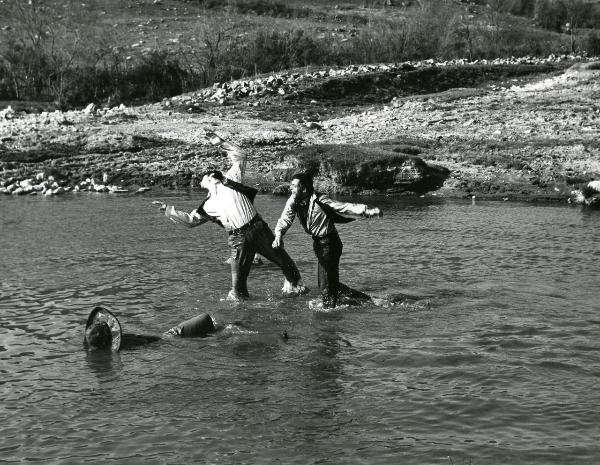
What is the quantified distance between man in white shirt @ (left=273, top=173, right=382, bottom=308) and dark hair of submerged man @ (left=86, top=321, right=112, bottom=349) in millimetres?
2728

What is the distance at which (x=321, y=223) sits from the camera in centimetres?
1194

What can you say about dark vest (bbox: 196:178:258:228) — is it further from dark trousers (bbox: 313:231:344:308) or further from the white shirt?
dark trousers (bbox: 313:231:344:308)

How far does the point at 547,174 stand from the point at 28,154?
1646 centimetres

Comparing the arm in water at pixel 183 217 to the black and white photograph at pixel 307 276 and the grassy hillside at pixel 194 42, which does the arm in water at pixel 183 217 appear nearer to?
the black and white photograph at pixel 307 276

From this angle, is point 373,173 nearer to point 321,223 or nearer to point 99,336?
point 321,223

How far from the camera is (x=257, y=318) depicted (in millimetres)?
11836

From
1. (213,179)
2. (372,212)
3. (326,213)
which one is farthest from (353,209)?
(213,179)

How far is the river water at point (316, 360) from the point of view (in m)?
7.57

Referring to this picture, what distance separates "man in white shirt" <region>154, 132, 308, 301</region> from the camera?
1254 cm

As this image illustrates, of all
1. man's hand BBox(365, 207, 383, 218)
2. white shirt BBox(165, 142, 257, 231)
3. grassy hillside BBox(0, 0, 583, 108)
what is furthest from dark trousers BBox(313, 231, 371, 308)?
grassy hillside BBox(0, 0, 583, 108)

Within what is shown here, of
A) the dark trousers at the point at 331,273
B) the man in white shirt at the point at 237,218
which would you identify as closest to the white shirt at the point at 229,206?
the man in white shirt at the point at 237,218

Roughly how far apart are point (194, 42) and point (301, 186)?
1883 inches

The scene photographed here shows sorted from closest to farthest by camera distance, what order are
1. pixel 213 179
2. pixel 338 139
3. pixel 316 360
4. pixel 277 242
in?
pixel 316 360 → pixel 277 242 → pixel 213 179 → pixel 338 139

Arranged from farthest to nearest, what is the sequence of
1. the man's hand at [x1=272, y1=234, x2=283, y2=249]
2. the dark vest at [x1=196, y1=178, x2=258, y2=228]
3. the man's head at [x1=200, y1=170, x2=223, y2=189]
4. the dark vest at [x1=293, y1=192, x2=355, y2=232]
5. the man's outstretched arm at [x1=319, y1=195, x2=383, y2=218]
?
the man's head at [x1=200, y1=170, x2=223, y2=189] → the dark vest at [x1=196, y1=178, x2=258, y2=228] → the dark vest at [x1=293, y1=192, x2=355, y2=232] → the man's hand at [x1=272, y1=234, x2=283, y2=249] → the man's outstretched arm at [x1=319, y1=195, x2=383, y2=218]
